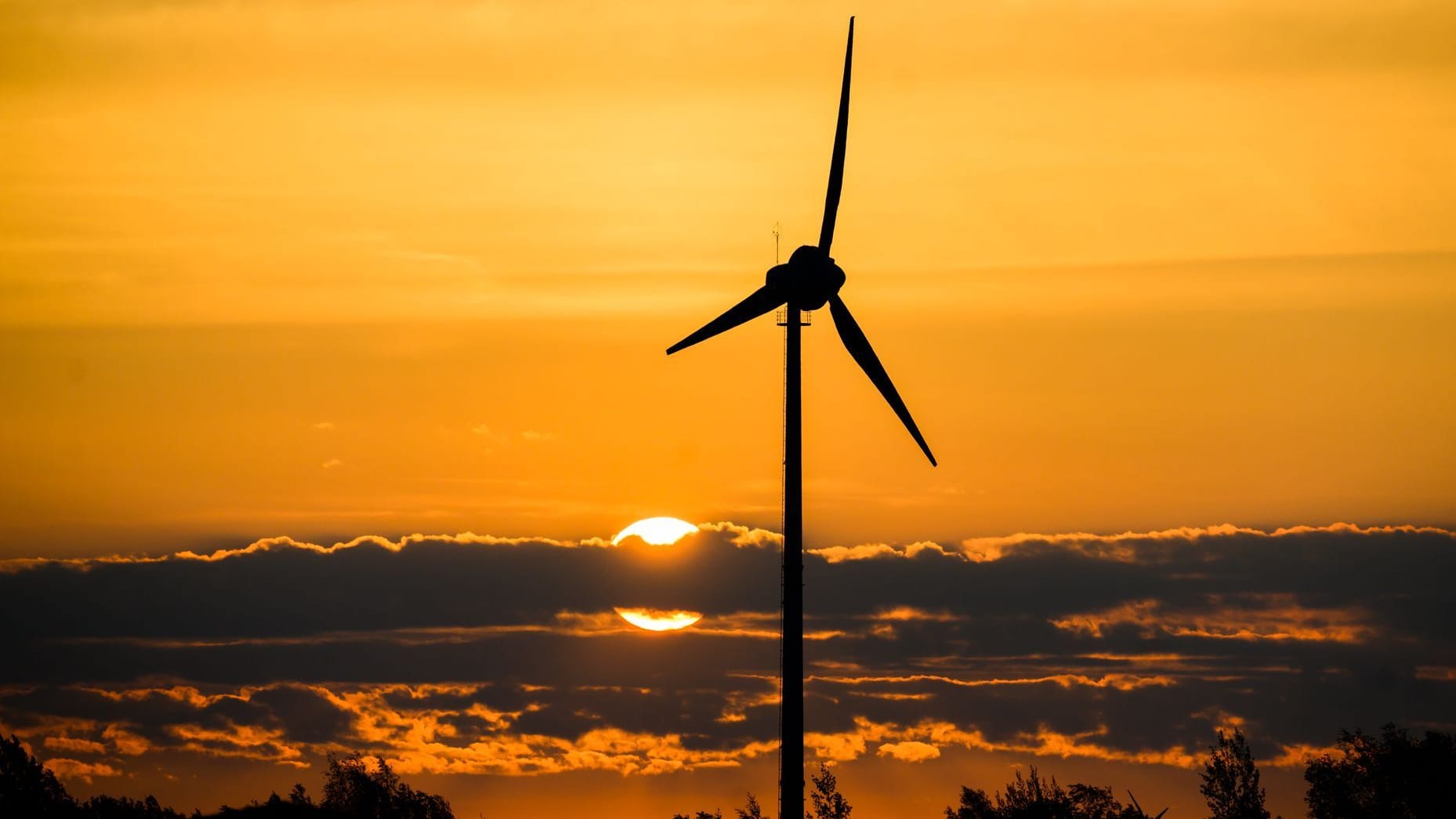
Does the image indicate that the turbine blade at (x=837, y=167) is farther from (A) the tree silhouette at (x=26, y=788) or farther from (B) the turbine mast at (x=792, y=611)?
(A) the tree silhouette at (x=26, y=788)

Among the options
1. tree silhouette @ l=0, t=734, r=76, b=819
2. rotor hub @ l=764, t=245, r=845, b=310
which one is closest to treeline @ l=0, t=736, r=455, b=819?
tree silhouette @ l=0, t=734, r=76, b=819

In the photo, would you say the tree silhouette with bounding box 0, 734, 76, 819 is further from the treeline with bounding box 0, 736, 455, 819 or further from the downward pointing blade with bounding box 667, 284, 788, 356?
the downward pointing blade with bounding box 667, 284, 788, 356

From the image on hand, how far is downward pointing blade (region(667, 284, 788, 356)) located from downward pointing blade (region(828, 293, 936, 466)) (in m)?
3.41

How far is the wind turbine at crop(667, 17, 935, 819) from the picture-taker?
8975cm

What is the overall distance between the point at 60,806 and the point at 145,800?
10.3 m

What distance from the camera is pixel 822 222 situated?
9669 centimetres

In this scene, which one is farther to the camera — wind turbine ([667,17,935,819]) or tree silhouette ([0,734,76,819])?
tree silhouette ([0,734,76,819])

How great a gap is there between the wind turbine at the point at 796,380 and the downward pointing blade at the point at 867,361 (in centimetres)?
4

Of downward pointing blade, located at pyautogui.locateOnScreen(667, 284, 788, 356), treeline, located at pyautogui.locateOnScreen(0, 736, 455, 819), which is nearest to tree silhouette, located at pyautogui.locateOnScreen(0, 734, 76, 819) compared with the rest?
treeline, located at pyautogui.locateOnScreen(0, 736, 455, 819)

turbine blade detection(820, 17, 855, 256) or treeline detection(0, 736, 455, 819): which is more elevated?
turbine blade detection(820, 17, 855, 256)

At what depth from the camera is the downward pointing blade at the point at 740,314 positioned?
93.4 m

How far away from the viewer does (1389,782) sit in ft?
517

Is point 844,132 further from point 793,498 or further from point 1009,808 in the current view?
point 1009,808

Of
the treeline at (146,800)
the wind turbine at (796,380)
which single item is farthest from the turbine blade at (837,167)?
the treeline at (146,800)
